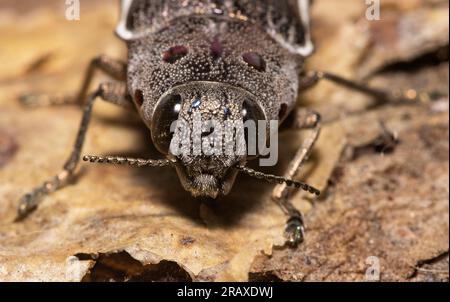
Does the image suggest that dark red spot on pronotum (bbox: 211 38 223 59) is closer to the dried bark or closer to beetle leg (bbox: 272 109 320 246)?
beetle leg (bbox: 272 109 320 246)

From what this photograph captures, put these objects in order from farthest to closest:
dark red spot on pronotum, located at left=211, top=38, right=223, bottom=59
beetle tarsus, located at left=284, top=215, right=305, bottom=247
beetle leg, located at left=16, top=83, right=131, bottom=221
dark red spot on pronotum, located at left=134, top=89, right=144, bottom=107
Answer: beetle leg, located at left=16, top=83, right=131, bottom=221 → dark red spot on pronotum, located at left=134, top=89, right=144, bottom=107 → dark red spot on pronotum, located at left=211, top=38, right=223, bottom=59 → beetle tarsus, located at left=284, top=215, right=305, bottom=247

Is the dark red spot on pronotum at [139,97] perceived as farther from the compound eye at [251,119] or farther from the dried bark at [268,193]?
the compound eye at [251,119]

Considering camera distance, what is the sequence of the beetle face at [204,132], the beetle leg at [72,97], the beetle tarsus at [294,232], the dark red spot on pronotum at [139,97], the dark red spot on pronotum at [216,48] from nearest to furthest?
1. the beetle face at [204,132]
2. the beetle tarsus at [294,232]
3. the dark red spot on pronotum at [216,48]
4. the dark red spot on pronotum at [139,97]
5. the beetle leg at [72,97]

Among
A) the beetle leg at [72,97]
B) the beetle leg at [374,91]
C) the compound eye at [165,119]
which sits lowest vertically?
the beetle leg at [72,97]

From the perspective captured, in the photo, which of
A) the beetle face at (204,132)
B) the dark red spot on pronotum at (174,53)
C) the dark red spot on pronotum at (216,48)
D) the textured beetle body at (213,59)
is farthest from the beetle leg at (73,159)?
the beetle face at (204,132)

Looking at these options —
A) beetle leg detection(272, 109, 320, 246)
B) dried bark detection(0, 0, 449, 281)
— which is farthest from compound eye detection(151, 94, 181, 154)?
beetle leg detection(272, 109, 320, 246)

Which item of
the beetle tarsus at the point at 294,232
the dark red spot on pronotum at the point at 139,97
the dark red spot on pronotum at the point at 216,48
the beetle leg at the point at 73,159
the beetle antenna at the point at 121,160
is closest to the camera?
the beetle antenna at the point at 121,160
